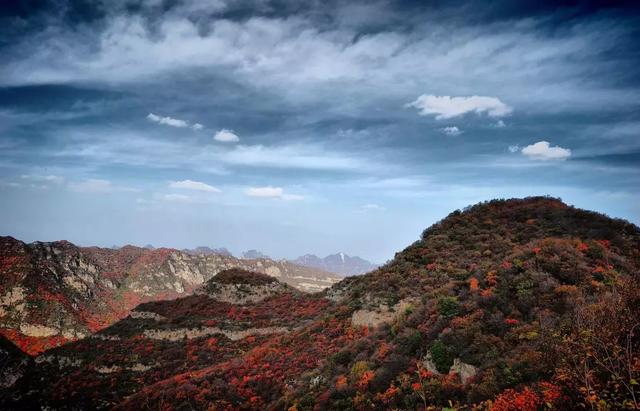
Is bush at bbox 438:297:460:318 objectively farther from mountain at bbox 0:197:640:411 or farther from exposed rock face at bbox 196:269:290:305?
exposed rock face at bbox 196:269:290:305

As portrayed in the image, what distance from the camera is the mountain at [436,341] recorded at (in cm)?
903

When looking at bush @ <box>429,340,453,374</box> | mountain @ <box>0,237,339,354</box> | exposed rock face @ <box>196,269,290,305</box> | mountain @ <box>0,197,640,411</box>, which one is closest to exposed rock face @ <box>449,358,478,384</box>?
mountain @ <box>0,197,640,411</box>

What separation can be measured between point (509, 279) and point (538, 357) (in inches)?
325

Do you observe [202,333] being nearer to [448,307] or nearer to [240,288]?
[240,288]

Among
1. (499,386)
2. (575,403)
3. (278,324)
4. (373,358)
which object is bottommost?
(278,324)

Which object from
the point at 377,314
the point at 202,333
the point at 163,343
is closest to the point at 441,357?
the point at 377,314

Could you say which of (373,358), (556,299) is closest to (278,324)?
(373,358)

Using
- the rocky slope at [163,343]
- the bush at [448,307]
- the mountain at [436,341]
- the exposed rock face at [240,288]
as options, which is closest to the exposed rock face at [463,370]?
the mountain at [436,341]

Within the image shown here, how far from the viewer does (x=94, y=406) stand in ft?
118

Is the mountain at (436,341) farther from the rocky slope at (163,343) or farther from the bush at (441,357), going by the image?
the rocky slope at (163,343)

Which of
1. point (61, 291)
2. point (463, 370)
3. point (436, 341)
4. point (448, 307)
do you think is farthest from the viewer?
point (61, 291)

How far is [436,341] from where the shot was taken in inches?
624

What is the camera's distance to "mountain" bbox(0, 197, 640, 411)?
9031mm

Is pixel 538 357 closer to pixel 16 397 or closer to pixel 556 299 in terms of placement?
pixel 556 299
